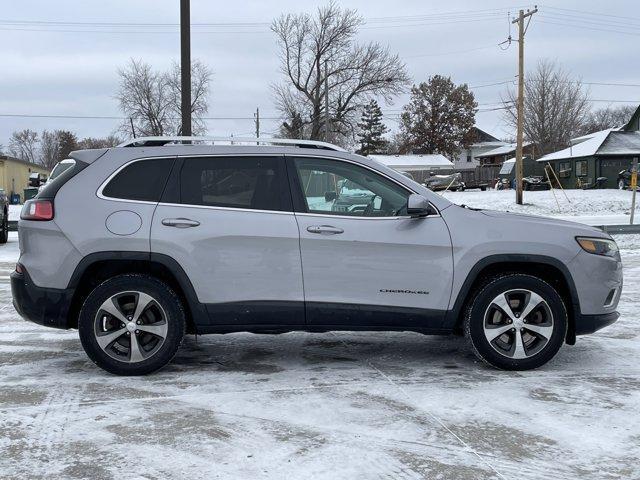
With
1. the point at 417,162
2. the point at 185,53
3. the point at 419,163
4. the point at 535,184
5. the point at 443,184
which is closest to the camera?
Result: the point at 185,53

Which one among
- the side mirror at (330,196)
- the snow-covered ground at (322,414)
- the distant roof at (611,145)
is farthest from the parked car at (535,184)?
the side mirror at (330,196)

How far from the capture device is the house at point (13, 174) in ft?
180

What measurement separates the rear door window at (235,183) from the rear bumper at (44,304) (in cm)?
115

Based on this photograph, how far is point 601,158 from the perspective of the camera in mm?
45844

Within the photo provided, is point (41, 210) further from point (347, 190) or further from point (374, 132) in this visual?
point (374, 132)

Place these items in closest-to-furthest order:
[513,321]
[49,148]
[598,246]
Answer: [513,321]
[598,246]
[49,148]

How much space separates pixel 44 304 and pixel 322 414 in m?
2.28

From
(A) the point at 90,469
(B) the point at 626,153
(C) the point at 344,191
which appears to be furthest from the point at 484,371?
(B) the point at 626,153

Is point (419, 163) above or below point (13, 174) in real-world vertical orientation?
above

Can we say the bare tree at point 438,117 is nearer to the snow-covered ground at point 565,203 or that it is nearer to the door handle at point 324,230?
the snow-covered ground at point 565,203

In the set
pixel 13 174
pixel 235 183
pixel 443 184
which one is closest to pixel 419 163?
pixel 443 184

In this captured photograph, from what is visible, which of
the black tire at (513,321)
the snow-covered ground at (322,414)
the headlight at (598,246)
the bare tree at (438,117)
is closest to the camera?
the snow-covered ground at (322,414)

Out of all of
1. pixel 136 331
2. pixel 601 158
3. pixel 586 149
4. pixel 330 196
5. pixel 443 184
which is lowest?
pixel 136 331

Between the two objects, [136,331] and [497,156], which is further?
[497,156]
